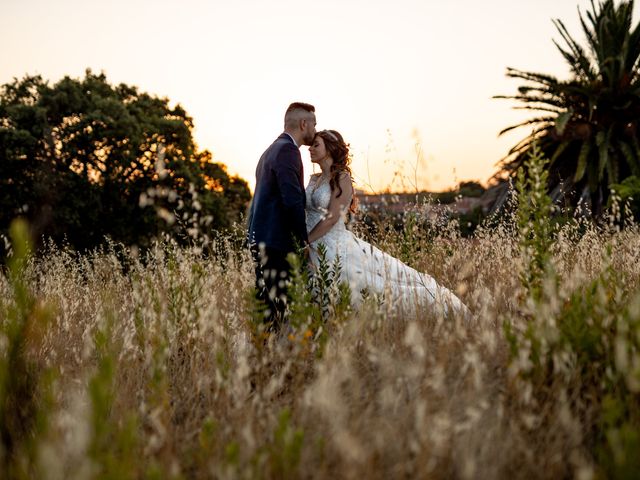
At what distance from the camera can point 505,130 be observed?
19.3 metres

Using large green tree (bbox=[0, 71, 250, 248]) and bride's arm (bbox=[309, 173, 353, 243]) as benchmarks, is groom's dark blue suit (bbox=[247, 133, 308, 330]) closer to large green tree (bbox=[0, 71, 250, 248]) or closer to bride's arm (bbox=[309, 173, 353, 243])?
bride's arm (bbox=[309, 173, 353, 243])

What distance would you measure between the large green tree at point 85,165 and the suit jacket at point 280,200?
1199cm

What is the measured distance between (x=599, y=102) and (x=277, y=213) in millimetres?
17570

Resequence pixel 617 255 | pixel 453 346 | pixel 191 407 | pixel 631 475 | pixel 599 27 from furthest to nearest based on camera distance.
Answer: pixel 599 27, pixel 617 255, pixel 453 346, pixel 191 407, pixel 631 475

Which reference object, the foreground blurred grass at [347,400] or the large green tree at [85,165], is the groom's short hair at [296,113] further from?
the large green tree at [85,165]

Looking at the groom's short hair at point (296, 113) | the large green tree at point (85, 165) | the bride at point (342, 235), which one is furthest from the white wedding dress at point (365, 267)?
the large green tree at point (85, 165)

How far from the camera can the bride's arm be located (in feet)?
15.8

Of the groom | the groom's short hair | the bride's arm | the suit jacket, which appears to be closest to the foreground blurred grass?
the groom

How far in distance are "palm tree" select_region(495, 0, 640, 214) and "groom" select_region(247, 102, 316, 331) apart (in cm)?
1468

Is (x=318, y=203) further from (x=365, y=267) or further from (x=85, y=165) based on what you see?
(x=85, y=165)

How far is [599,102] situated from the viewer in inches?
719

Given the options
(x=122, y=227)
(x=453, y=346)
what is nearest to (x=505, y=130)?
(x=122, y=227)

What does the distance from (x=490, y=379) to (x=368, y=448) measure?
83cm

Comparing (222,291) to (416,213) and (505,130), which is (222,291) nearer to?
(416,213)
